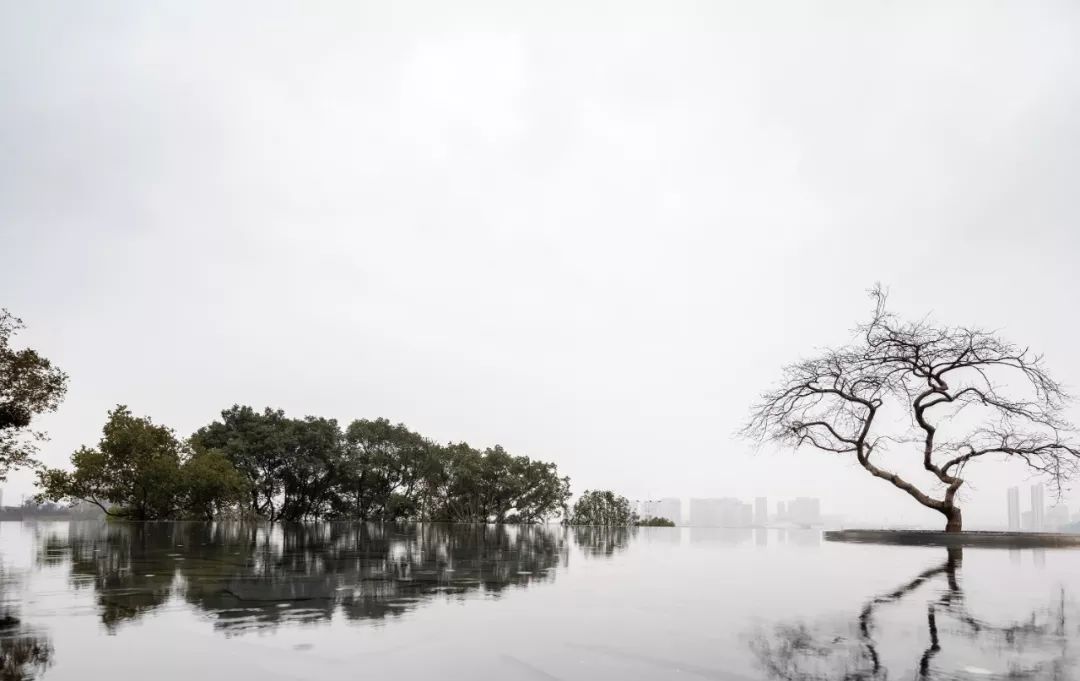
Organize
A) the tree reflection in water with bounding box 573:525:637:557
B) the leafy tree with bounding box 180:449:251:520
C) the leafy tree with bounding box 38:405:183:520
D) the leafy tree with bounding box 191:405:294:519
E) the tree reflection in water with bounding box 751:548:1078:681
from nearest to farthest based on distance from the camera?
the tree reflection in water with bounding box 751:548:1078:681 < the tree reflection in water with bounding box 573:525:637:557 < the leafy tree with bounding box 38:405:183:520 < the leafy tree with bounding box 180:449:251:520 < the leafy tree with bounding box 191:405:294:519

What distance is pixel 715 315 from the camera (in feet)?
94.8

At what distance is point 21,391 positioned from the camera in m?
24.1

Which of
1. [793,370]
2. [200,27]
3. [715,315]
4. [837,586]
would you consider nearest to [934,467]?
[793,370]

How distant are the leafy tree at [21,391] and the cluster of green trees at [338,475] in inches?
142

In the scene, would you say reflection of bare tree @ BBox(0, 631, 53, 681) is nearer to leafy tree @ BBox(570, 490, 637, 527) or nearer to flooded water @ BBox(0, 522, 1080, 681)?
flooded water @ BBox(0, 522, 1080, 681)

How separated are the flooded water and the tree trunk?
734 cm

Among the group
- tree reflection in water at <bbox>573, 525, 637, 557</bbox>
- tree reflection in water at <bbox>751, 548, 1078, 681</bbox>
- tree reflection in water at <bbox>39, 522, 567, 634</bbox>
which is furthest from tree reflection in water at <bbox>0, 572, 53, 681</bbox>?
tree reflection in water at <bbox>573, 525, 637, 557</bbox>

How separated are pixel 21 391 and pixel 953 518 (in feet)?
105

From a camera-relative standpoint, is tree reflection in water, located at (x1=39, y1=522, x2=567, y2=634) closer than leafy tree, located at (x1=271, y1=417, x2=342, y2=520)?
Yes

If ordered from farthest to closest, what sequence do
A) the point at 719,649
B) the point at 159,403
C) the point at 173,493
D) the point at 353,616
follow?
the point at 159,403, the point at 173,493, the point at 353,616, the point at 719,649

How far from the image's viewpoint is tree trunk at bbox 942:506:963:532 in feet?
50.6

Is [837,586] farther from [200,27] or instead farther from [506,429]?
[506,429]

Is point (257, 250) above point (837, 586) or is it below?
above

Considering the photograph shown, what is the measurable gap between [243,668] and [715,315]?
27.7 m
